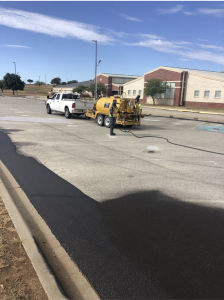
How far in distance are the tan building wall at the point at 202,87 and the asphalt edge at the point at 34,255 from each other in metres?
45.2

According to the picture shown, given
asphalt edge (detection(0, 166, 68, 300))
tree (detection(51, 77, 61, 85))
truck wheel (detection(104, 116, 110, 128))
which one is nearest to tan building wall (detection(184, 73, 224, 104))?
truck wheel (detection(104, 116, 110, 128))

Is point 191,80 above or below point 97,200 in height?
above

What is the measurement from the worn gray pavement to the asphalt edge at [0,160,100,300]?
0.12m

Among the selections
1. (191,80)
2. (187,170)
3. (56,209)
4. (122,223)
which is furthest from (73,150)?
(191,80)

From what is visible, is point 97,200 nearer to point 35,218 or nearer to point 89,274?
point 35,218

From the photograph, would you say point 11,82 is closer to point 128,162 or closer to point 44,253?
point 128,162

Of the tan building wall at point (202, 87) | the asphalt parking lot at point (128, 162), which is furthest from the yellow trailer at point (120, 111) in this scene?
the tan building wall at point (202, 87)

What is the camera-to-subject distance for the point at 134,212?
4797 millimetres

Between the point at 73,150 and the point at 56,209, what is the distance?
16.5 ft

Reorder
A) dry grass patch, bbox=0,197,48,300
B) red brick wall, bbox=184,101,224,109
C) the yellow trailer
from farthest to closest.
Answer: red brick wall, bbox=184,101,224,109
the yellow trailer
dry grass patch, bbox=0,197,48,300

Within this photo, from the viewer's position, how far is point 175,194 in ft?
18.7

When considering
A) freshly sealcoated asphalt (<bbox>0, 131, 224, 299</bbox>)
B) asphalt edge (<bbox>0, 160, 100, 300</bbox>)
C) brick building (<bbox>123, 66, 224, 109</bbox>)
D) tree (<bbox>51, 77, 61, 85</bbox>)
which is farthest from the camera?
tree (<bbox>51, 77, 61, 85</bbox>)

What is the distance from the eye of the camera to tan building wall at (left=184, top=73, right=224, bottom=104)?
1730 inches

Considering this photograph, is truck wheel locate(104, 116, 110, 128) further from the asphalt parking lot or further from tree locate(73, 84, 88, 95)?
tree locate(73, 84, 88, 95)
